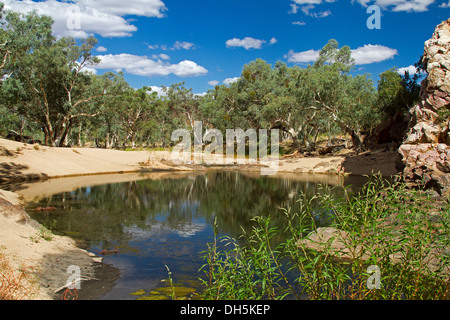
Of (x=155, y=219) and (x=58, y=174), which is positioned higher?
(x=58, y=174)

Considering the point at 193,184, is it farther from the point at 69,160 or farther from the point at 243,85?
the point at 243,85

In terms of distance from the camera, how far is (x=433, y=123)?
20.3 metres

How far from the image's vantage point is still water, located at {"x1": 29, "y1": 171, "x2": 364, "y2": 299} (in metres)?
9.91

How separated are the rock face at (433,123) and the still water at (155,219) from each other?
5.71m

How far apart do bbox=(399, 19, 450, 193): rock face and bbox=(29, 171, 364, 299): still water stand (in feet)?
18.7

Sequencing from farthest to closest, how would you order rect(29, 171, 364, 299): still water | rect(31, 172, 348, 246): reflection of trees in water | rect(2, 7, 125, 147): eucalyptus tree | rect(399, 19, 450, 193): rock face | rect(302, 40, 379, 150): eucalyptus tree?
1. rect(302, 40, 379, 150): eucalyptus tree
2. rect(2, 7, 125, 147): eucalyptus tree
3. rect(399, 19, 450, 193): rock face
4. rect(31, 172, 348, 246): reflection of trees in water
5. rect(29, 171, 364, 299): still water

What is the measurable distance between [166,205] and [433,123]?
16.9m

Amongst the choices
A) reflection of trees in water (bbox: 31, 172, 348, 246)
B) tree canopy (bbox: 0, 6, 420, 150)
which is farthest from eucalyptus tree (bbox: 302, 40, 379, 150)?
reflection of trees in water (bbox: 31, 172, 348, 246)

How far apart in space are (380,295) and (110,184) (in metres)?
26.8

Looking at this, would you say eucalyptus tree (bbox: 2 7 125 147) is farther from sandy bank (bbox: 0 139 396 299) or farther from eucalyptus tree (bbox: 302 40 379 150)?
eucalyptus tree (bbox: 302 40 379 150)

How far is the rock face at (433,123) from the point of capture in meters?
18.2

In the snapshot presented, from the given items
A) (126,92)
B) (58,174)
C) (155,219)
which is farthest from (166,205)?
(126,92)

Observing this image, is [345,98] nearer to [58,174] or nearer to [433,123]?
[433,123]

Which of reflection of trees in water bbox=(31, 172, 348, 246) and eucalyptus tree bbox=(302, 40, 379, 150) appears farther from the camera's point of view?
eucalyptus tree bbox=(302, 40, 379, 150)
